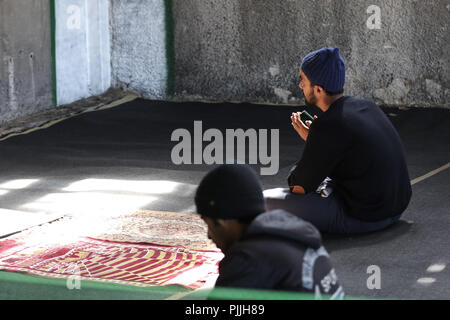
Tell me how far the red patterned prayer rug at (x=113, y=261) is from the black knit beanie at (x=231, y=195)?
1240 mm

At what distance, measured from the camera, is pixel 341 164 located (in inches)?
140

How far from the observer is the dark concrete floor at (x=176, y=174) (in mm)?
3297

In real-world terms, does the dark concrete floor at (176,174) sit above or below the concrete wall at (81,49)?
below

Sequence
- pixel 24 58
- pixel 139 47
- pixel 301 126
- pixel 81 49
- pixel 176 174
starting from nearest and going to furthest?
pixel 301 126
pixel 176 174
pixel 24 58
pixel 81 49
pixel 139 47

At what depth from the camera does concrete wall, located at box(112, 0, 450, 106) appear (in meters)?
7.48

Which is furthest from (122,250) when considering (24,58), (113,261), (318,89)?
(24,58)

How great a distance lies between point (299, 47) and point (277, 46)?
25cm

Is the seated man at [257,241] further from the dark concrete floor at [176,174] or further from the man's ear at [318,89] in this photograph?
the man's ear at [318,89]

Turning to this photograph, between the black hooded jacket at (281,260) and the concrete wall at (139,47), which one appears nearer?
the black hooded jacket at (281,260)

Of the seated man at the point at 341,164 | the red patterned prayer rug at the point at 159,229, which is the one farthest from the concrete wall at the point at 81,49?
the seated man at the point at 341,164

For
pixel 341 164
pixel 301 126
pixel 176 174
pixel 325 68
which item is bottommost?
pixel 176 174

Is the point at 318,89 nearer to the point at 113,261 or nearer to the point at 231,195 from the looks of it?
the point at 113,261

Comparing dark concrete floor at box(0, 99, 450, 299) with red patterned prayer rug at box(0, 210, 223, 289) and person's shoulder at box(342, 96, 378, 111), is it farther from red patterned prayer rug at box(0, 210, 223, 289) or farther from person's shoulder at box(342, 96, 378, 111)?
person's shoulder at box(342, 96, 378, 111)
